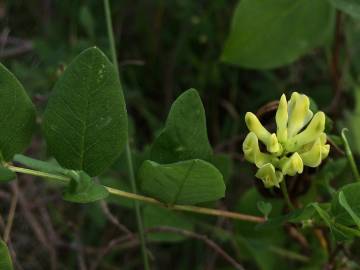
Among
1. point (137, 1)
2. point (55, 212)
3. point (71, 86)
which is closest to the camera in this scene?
point (71, 86)

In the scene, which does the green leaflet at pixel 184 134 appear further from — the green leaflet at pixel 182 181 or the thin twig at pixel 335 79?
the thin twig at pixel 335 79

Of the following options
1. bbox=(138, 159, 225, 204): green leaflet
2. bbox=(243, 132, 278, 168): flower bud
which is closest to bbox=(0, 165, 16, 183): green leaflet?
bbox=(138, 159, 225, 204): green leaflet

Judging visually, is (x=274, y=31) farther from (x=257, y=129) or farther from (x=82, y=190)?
(x=82, y=190)

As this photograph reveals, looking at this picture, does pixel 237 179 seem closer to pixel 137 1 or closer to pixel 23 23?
pixel 137 1

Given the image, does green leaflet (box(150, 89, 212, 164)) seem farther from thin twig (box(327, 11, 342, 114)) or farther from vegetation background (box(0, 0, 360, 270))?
thin twig (box(327, 11, 342, 114))

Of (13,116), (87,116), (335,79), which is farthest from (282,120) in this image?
(335,79)

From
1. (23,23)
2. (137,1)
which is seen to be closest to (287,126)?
(137,1)
